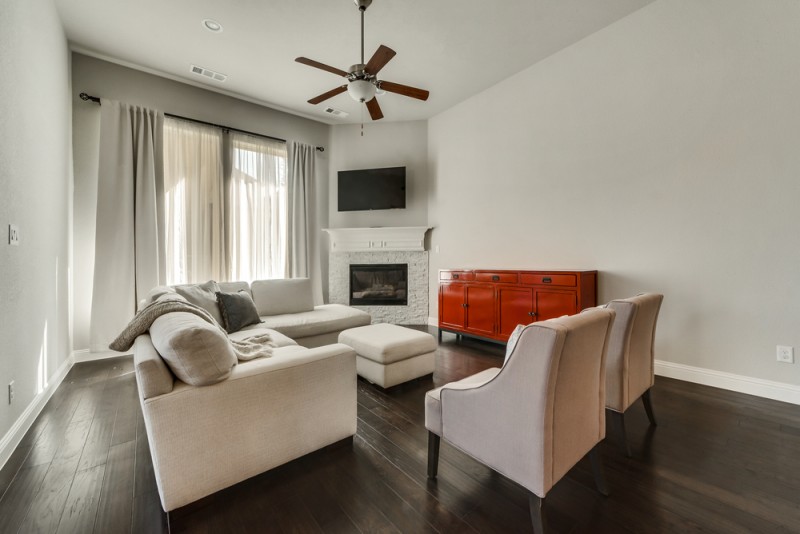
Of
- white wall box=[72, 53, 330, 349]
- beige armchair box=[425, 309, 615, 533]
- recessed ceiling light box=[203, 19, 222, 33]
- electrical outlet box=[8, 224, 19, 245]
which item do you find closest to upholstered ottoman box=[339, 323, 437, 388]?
beige armchair box=[425, 309, 615, 533]

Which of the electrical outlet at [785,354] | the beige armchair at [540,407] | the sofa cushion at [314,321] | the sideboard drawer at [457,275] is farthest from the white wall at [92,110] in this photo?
the electrical outlet at [785,354]

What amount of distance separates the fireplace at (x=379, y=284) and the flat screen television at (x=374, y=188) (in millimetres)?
950

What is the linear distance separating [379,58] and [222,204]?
9.64 ft

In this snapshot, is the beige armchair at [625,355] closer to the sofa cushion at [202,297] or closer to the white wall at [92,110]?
the sofa cushion at [202,297]

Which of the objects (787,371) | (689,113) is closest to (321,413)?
(787,371)

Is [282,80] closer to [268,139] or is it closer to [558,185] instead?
[268,139]

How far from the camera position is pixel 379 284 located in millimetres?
5297

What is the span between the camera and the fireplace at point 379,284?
17.1ft

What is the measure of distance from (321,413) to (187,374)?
68 cm

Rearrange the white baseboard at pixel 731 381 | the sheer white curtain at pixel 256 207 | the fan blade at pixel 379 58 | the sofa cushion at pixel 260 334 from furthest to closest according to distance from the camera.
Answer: the sheer white curtain at pixel 256 207, the sofa cushion at pixel 260 334, the white baseboard at pixel 731 381, the fan blade at pixel 379 58

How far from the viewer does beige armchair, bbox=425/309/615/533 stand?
1116 mm

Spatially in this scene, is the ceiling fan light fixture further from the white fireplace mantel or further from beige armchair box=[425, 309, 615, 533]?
the white fireplace mantel

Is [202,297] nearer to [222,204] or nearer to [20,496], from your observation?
[222,204]

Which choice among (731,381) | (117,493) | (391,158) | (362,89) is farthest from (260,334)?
(731,381)
